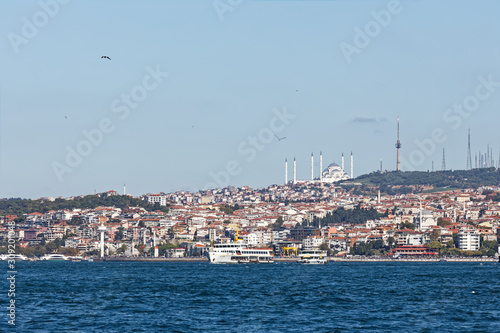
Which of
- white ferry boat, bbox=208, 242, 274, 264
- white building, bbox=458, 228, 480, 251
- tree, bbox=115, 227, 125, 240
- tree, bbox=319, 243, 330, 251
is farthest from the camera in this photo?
tree, bbox=115, 227, 125, 240

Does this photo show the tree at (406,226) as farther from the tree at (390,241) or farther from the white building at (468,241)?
the white building at (468,241)

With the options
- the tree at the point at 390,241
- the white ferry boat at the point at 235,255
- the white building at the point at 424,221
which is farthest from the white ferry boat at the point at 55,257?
the white building at the point at 424,221

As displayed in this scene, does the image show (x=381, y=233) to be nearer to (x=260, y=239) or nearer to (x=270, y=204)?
(x=260, y=239)

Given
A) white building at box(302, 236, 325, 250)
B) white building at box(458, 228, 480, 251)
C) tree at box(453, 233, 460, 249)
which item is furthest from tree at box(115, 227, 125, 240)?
white building at box(458, 228, 480, 251)

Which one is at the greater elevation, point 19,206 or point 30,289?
point 19,206

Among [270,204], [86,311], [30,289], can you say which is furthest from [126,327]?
[270,204]

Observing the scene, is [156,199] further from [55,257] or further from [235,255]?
[235,255]

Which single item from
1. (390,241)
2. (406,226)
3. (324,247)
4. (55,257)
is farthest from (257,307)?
(406,226)

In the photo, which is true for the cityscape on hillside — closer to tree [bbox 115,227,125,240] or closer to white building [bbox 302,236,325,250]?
→ white building [bbox 302,236,325,250]
